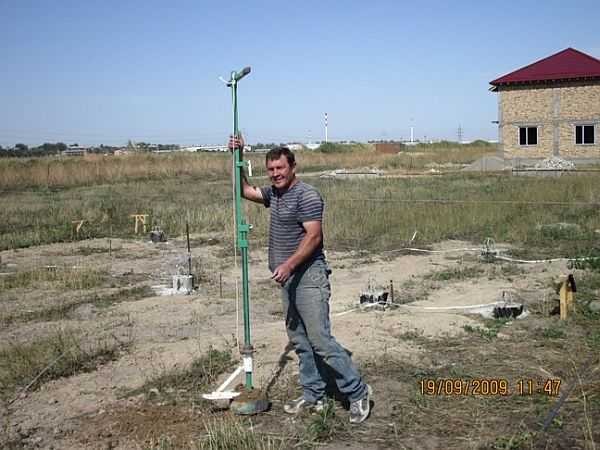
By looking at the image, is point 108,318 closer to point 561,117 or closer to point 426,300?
point 426,300

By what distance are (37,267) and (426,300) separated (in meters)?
6.59

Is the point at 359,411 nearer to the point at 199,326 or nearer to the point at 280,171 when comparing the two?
the point at 280,171

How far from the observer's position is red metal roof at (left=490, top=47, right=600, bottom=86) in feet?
96.6

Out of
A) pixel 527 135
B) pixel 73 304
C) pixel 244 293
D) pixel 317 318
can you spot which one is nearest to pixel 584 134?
pixel 527 135

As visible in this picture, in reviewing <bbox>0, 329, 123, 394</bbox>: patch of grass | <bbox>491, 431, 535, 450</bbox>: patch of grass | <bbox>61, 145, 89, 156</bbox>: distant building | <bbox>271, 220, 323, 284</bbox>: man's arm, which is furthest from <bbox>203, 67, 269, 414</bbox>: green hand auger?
<bbox>61, 145, 89, 156</bbox>: distant building

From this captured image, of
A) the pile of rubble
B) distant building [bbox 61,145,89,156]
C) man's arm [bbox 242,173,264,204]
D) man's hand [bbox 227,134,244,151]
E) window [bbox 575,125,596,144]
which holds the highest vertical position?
distant building [bbox 61,145,89,156]

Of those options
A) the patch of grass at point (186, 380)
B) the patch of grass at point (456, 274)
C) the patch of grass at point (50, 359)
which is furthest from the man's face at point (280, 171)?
the patch of grass at point (456, 274)

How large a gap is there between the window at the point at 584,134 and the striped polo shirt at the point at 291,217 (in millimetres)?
29230

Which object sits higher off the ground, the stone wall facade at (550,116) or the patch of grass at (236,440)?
the stone wall facade at (550,116)

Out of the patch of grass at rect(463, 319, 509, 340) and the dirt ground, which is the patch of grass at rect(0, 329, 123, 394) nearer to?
→ the dirt ground

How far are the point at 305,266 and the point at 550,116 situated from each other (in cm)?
2933

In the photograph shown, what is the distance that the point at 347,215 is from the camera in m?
14.9

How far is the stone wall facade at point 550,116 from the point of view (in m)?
29.7

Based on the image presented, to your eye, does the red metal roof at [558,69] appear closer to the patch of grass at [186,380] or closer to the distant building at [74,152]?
the patch of grass at [186,380]
